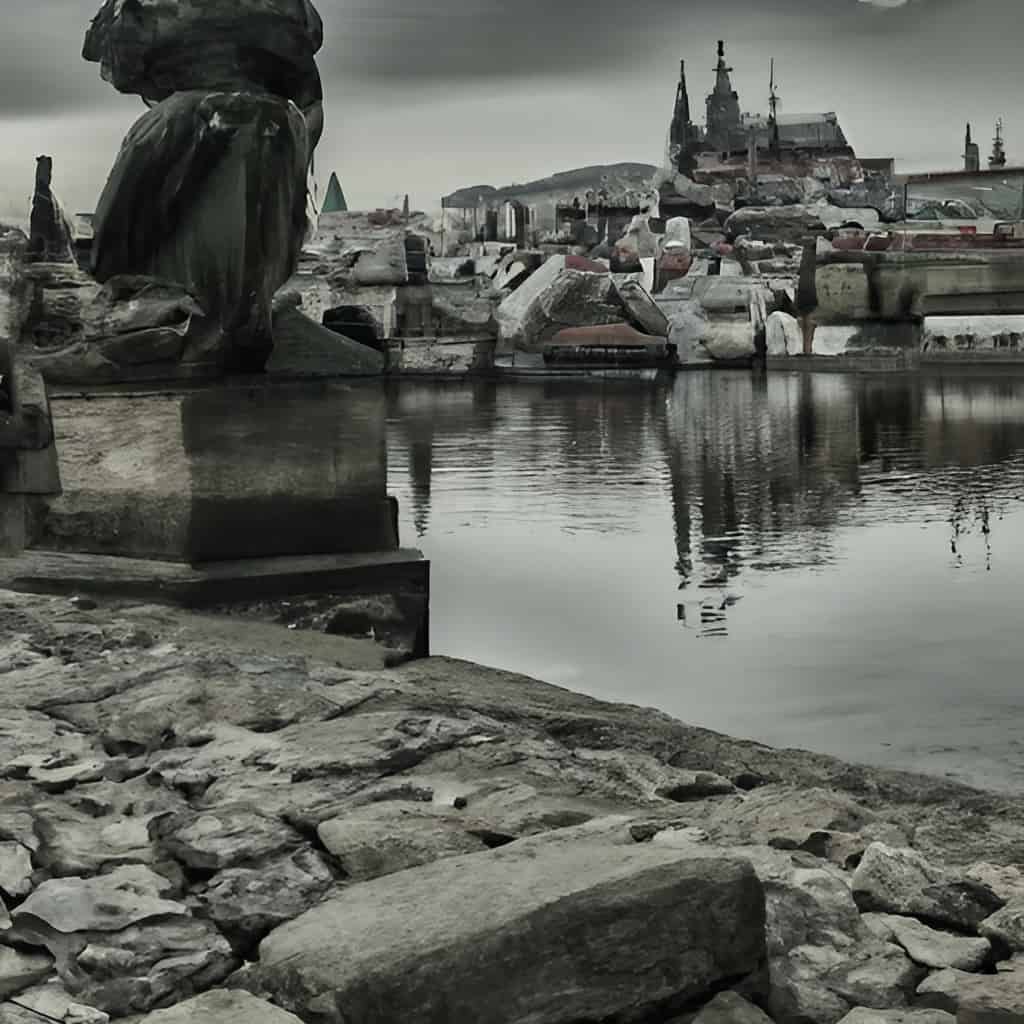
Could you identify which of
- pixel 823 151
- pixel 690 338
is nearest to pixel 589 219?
pixel 823 151

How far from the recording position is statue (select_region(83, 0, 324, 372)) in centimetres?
443

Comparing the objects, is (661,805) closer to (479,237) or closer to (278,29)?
(278,29)

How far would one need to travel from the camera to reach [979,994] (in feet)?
6.22

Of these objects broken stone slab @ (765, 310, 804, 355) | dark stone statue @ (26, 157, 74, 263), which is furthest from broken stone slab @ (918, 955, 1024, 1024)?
broken stone slab @ (765, 310, 804, 355)

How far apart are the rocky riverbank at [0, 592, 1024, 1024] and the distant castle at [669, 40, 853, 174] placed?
8597 centimetres

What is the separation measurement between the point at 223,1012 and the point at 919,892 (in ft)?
2.98

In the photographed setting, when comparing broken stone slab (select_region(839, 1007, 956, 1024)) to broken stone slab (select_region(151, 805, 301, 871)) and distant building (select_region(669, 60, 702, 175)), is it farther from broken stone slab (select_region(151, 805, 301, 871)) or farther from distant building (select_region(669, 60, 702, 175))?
distant building (select_region(669, 60, 702, 175))

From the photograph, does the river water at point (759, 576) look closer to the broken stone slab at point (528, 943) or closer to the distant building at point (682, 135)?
the broken stone slab at point (528, 943)

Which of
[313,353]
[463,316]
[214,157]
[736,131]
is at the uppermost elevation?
[736,131]

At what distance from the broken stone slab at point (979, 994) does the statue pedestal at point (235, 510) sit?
2558 mm

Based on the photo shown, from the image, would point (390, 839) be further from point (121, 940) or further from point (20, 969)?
point (20, 969)

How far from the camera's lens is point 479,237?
66.3 m

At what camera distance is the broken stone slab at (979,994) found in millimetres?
1834

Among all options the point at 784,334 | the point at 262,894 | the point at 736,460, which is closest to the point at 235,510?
the point at 262,894
